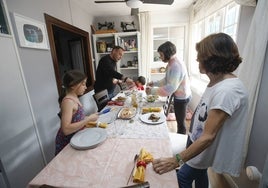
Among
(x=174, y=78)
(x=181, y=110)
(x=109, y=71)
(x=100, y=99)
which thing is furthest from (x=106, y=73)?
(x=181, y=110)

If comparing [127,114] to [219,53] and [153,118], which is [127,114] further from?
[219,53]

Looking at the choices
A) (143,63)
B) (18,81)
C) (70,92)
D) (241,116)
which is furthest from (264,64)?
(143,63)

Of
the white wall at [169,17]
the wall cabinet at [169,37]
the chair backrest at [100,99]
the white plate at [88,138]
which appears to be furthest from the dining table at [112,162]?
the white wall at [169,17]

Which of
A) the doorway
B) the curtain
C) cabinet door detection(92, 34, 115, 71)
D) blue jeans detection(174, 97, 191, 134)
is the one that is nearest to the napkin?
the curtain

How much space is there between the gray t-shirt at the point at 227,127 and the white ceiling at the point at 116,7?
9.16 feet

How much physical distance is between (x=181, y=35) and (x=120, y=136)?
344cm

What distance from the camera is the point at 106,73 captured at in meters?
2.49

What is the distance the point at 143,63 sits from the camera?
12.0 feet

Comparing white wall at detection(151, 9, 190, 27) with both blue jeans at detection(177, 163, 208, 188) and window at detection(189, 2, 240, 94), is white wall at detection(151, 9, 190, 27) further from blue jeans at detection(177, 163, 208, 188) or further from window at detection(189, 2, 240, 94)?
blue jeans at detection(177, 163, 208, 188)

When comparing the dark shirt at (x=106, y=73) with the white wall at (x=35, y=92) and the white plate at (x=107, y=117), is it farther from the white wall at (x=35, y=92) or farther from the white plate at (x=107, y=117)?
the white plate at (x=107, y=117)

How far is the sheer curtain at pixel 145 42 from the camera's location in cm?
349

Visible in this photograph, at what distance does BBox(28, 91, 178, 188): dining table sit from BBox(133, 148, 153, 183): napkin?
3 centimetres

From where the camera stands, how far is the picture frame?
1534mm

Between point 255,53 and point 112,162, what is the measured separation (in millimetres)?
1248
